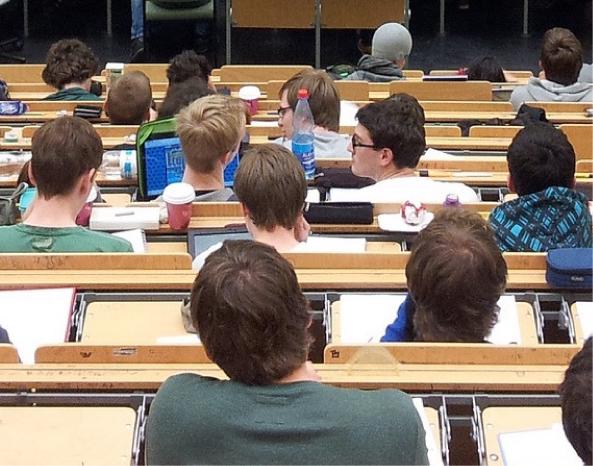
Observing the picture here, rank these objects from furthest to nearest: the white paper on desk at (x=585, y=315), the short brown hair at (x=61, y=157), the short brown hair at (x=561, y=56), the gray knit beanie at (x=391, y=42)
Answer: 1. the gray knit beanie at (x=391, y=42)
2. the short brown hair at (x=561, y=56)
3. the short brown hair at (x=61, y=157)
4. the white paper on desk at (x=585, y=315)

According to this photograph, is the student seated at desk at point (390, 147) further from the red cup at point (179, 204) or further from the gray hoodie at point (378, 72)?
the gray hoodie at point (378, 72)

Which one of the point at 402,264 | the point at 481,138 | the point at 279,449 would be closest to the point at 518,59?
the point at 481,138

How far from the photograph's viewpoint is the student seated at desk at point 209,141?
409 cm

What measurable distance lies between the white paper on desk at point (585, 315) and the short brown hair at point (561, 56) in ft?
10.7

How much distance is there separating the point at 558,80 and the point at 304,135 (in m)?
2.17

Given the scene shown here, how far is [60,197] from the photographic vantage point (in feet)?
11.7

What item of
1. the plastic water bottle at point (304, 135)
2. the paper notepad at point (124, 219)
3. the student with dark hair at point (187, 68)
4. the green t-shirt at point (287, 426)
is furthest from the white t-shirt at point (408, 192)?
the green t-shirt at point (287, 426)

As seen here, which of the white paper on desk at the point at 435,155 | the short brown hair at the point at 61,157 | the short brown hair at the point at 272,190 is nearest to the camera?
the short brown hair at the point at 272,190

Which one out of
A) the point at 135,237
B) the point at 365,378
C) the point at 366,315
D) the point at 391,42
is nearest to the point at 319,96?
the point at 135,237

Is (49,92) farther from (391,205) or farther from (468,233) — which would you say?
(468,233)

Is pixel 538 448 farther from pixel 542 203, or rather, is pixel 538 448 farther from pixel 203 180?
pixel 203 180

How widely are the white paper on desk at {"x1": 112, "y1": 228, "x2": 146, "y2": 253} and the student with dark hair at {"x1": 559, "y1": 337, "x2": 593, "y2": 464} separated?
1994 millimetres

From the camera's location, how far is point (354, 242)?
356 cm

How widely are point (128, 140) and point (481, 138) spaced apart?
1698mm
